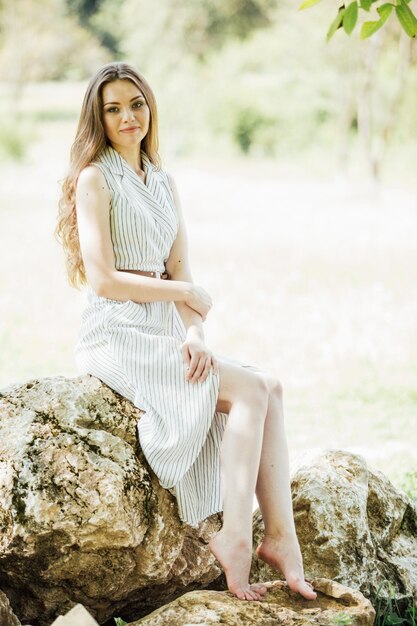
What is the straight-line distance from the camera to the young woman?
121 inches

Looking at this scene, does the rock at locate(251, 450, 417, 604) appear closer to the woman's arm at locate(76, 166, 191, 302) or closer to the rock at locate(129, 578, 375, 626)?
the rock at locate(129, 578, 375, 626)

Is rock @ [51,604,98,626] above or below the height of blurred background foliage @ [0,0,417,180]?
below

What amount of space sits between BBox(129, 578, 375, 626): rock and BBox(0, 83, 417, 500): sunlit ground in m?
0.89

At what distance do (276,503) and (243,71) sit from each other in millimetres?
32456

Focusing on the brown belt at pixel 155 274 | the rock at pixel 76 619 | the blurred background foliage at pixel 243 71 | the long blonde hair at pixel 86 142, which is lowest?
the rock at pixel 76 619

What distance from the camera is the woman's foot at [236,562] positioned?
2.90 m

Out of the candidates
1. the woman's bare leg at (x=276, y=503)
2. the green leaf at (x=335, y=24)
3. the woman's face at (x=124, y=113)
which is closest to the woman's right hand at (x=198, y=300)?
the woman's bare leg at (x=276, y=503)

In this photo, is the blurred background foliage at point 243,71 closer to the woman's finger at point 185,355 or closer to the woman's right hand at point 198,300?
the woman's right hand at point 198,300

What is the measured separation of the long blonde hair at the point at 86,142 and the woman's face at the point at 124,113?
0.02 meters

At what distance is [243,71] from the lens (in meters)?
34.1

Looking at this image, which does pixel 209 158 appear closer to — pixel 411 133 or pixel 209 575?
pixel 411 133

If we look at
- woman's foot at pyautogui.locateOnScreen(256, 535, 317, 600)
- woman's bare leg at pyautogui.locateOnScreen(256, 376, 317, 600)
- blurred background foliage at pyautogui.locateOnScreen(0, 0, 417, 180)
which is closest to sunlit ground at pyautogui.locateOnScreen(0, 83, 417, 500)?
woman's bare leg at pyautogui.locateOnScreen(256, 376, 317, 600)

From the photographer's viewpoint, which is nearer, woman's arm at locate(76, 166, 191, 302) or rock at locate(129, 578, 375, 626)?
rock at locate(129, 578, 375, 626)

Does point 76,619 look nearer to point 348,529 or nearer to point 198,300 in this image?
point 348,529
